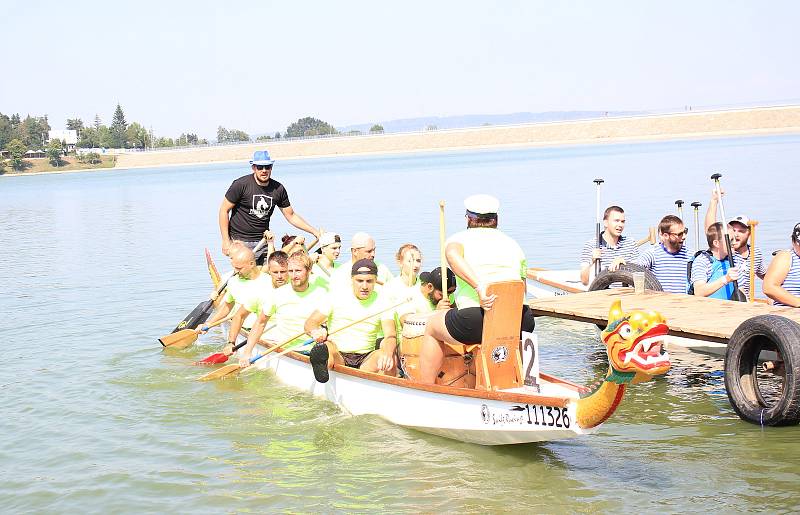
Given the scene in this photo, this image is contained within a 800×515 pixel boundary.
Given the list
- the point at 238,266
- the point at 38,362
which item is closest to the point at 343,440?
the point at 238,266

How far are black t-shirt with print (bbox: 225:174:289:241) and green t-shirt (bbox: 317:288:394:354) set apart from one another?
405cm

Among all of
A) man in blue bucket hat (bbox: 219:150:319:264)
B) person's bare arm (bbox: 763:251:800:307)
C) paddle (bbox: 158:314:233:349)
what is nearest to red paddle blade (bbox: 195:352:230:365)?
paddle (bbox: 158:314:233:349)

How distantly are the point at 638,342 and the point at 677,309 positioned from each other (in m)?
4.58

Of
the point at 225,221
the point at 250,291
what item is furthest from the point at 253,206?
the point at 250,291

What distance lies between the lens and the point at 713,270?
39.8 feet

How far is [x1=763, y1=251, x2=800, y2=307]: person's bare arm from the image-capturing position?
10062mm

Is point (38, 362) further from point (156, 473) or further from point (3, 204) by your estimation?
point (3, 204)

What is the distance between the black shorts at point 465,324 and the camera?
7.98 meters

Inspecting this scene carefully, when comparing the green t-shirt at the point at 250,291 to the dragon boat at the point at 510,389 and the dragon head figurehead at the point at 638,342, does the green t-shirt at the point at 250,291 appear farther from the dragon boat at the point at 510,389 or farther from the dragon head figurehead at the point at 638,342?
the dragon head figurehead at the point at 638,342

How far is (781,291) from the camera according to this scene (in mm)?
10109

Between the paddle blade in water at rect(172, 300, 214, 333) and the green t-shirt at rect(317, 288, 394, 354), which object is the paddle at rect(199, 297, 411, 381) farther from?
the paddle blade in water at rect(172, 300, 214, 333)

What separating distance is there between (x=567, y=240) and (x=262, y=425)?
56.9 ft

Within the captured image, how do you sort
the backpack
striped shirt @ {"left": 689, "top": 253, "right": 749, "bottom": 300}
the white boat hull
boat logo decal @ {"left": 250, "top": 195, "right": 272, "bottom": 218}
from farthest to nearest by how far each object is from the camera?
boat logo decal @ {"left": 250, "top": 195, "right": 272, "bottom": 218}
the backpack
striped shirt @ {"left": 689, "top": 253, "right": 749, "bottom": 300}
the white boat hull

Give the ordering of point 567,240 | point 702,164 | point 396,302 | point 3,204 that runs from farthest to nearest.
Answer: point 3,204, point 702,164, point 567,240, point 396,302
